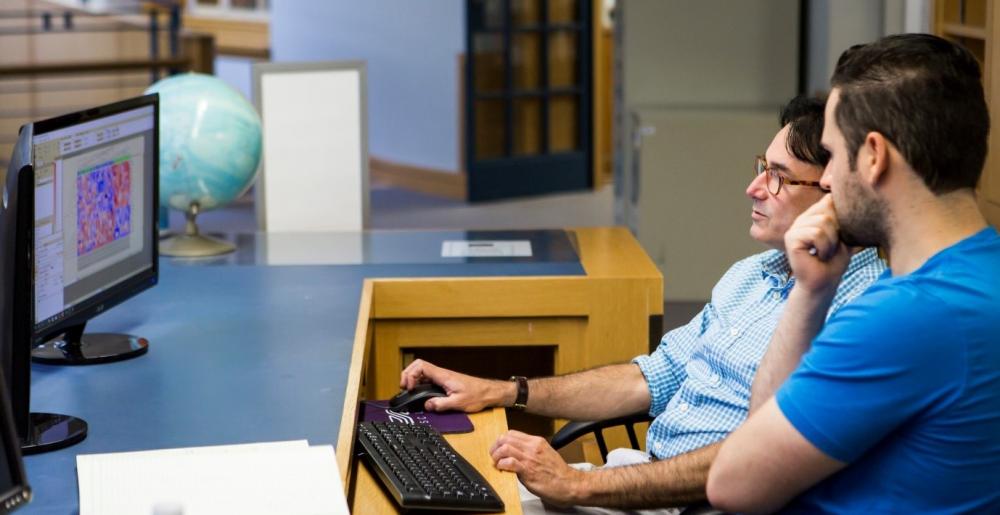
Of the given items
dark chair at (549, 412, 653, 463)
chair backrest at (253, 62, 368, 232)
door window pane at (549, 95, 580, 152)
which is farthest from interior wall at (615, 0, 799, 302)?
dark chair at (549, 412, 653, 463)

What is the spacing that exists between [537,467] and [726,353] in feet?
1.32

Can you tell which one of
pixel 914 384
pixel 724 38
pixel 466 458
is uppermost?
pixel 724 38

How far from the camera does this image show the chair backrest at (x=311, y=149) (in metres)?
3.68

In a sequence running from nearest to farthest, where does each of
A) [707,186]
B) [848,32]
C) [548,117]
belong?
[848,32], [707,186], [548,117]

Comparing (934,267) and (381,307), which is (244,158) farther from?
(934,267)

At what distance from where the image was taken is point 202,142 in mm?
3066

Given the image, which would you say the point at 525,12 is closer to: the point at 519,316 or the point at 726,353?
the point at 519,316

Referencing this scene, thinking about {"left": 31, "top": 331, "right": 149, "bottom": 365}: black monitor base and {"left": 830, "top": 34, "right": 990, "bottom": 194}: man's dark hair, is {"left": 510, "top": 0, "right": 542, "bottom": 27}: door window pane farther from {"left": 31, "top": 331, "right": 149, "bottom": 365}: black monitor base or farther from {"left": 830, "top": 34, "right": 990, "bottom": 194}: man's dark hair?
{"left": 830, "top": 34, "right": 990, "bottom": 194}: man's dark hair

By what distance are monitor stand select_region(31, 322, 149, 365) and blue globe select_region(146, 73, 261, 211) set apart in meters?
0.83

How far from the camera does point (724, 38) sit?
540 centimetres

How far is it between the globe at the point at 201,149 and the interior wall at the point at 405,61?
4.43m

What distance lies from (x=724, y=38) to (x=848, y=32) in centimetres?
68

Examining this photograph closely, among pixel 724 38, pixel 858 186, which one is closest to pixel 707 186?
pixel 724 38

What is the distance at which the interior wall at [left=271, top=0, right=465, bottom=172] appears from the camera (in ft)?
25.8
